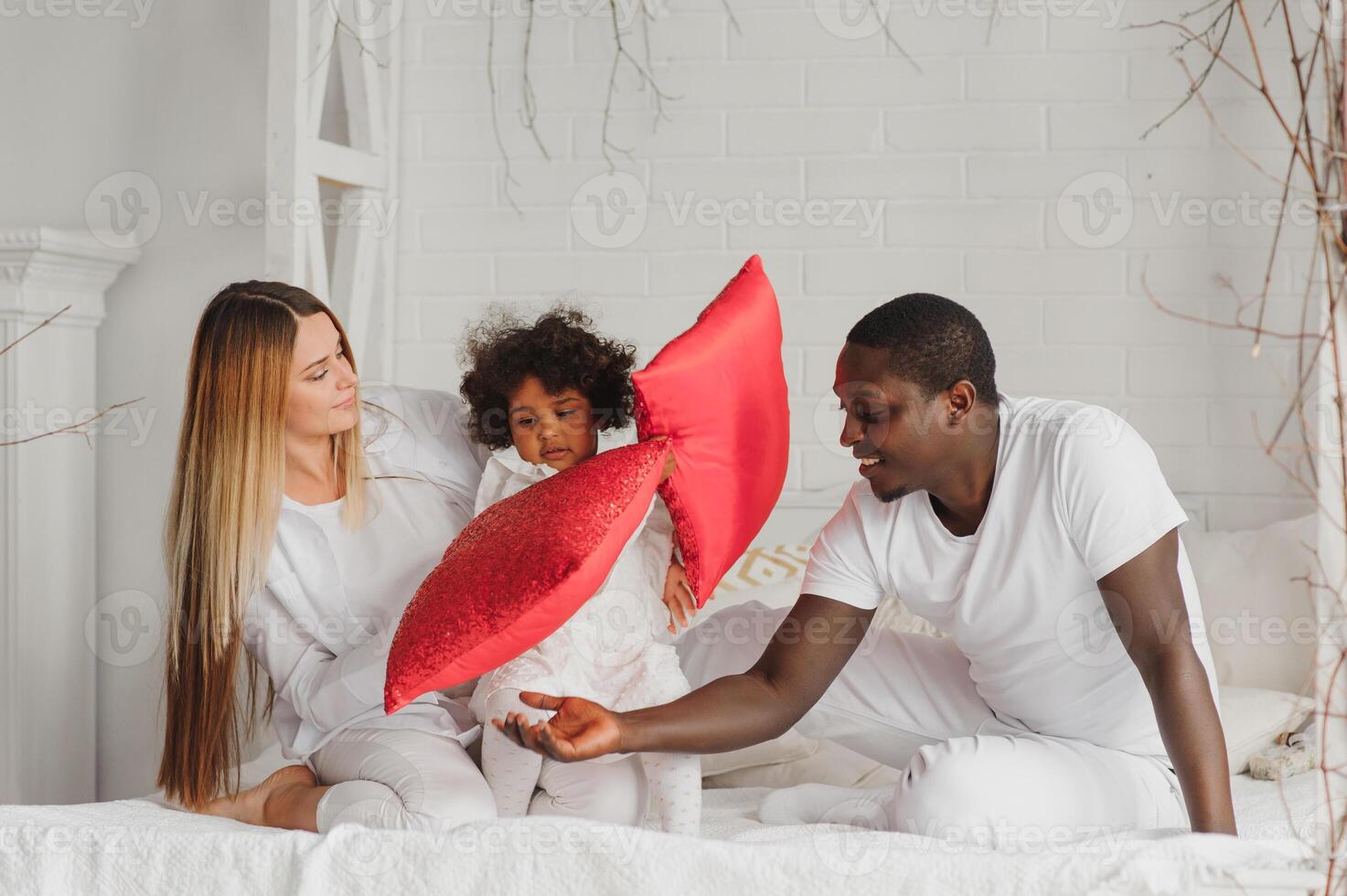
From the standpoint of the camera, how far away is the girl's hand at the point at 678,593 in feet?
5.00

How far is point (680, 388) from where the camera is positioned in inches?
56.8

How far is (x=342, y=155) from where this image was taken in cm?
225

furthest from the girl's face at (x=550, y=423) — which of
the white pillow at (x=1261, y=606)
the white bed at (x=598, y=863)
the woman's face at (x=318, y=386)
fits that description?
the white pillow at (x=1261, y=606)

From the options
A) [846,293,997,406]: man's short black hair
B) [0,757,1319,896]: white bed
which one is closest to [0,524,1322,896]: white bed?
[0,757,1319,896]: white bed

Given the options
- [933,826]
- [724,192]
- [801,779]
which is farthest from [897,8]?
[933,826]

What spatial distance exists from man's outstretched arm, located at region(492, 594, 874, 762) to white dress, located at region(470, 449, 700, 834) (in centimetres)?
5

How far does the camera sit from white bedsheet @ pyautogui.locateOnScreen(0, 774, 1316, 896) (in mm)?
1122

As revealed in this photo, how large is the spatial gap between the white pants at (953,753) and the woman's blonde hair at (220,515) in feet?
2.03

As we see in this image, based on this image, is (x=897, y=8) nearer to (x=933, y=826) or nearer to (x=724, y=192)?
(x=724, y=192)

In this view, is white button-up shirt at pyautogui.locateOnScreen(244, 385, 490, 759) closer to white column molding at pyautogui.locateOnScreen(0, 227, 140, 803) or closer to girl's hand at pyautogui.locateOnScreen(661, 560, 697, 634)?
girl's hand at pyautogui.locateOnScreen(661, 560, 697, 634)

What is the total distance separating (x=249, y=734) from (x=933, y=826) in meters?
0.94

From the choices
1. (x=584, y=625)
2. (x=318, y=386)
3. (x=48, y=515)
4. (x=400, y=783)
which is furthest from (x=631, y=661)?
(x=48, y=515)

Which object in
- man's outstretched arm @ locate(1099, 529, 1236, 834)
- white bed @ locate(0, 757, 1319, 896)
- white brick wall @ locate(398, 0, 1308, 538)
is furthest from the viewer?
white brick wall @ locate(398, 0, 1308, 538)

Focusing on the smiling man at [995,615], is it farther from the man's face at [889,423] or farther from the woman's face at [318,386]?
the woman's face at [318,386]
